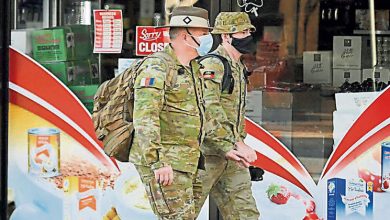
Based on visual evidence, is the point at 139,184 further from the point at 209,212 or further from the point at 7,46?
the point at 7,46

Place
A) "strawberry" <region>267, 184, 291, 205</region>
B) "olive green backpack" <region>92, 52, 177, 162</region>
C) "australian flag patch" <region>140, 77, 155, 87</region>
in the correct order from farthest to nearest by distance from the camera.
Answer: "strawberry" <region>267, 184, 291, 205</region> < "olive green backpack" <region>92, 52, 177, 162</region> < "australian flag patch" <region>140, 77, 155, 87</region>

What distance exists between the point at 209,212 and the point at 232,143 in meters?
0.54

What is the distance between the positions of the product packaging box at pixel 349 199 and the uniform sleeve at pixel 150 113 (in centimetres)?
126

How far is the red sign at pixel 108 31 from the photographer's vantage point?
23.5 feet

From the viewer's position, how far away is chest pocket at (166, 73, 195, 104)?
641 cm

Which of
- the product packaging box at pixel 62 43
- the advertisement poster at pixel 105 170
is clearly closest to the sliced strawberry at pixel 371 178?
the advertisement poster at pixel 105 170

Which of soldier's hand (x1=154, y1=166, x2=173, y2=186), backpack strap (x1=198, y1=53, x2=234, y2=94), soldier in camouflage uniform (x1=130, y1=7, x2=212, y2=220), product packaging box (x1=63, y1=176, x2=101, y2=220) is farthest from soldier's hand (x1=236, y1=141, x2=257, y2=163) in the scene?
product packaging box (x1=63, y1=176, x2=101, y2=220)

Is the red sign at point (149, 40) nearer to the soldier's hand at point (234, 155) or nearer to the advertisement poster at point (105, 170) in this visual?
the advertisement poster at point (105, 170)

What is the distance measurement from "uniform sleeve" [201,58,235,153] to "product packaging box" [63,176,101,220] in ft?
3.21

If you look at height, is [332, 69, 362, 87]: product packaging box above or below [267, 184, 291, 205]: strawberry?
above

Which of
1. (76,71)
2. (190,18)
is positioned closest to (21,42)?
(76,71)

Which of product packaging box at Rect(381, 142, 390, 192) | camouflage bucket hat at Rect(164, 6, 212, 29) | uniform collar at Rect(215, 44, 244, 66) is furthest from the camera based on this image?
uniform collar at Rect(215, 44, 244, 66)

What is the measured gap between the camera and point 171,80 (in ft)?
21.0

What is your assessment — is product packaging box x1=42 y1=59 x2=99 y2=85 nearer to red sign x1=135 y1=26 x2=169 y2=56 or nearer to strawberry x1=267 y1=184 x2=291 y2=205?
red sign x1=135 y1=26 x2=169 y2=56
